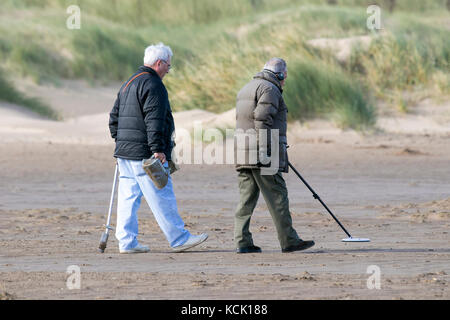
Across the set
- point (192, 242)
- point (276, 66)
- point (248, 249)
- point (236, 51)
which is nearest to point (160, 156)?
point (192, 242)

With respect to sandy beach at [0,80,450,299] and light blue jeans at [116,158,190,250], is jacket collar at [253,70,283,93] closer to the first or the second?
light blue jeans at [116,158,190,250]

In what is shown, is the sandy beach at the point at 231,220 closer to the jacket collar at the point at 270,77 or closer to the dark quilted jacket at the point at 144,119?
the dark quilted jacket at the point at 144,119

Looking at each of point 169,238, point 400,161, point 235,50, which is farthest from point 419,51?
point 169,238

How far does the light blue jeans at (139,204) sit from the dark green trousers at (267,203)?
496mm

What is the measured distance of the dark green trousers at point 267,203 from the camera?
7926 mm

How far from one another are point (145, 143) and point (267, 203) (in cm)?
115

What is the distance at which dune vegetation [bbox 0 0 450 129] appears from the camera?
18.9 m

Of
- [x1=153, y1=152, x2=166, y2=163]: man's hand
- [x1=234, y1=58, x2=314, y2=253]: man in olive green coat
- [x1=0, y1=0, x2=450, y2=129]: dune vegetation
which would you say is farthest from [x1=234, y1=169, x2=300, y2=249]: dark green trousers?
[x1=0, y1=0, x2=450, y2=129]: dune vegetation

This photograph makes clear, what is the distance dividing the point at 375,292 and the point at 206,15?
35.7m

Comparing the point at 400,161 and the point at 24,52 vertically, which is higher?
the point at 24,52

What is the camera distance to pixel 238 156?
7984 millimetres
